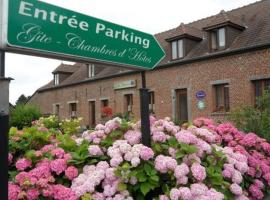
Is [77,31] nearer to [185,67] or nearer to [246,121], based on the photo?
[246,121]

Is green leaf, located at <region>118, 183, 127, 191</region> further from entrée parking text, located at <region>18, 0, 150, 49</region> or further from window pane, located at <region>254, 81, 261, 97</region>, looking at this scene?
window pane, located at <region>254, 81, 261, 97</region>

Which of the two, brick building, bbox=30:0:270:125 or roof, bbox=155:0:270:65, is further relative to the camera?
roof, bbox=155:0:270:65

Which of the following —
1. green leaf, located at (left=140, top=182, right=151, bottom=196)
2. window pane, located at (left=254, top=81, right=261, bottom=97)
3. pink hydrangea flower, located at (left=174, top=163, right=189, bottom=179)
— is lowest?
green leaf, located at (left=140, top=182, right=151, bottom=196)

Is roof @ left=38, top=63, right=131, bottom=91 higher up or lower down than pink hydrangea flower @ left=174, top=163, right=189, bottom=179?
higher up

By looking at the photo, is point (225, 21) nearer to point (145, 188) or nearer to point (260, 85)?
point (260, 85)

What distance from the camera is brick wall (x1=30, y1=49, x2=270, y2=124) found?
18.4 meters

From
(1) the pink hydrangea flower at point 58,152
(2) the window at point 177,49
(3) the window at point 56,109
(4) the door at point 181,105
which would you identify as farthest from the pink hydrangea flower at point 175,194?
(3) the window at point 56,109

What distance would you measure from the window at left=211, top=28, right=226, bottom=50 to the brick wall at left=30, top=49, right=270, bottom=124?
82cm

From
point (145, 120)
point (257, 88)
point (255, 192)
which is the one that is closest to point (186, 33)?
point (257, 88)

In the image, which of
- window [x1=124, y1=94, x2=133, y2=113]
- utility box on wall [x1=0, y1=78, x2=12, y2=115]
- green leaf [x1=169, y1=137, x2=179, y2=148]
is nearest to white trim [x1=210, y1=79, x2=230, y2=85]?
window [x1=124, y1=94, x2=133, y2=113]

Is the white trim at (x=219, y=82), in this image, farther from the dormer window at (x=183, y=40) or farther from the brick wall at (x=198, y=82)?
the dormer window at (x=183, y=40)

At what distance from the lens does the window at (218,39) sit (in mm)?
20078

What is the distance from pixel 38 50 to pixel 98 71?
88.5ft

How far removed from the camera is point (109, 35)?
357cm
